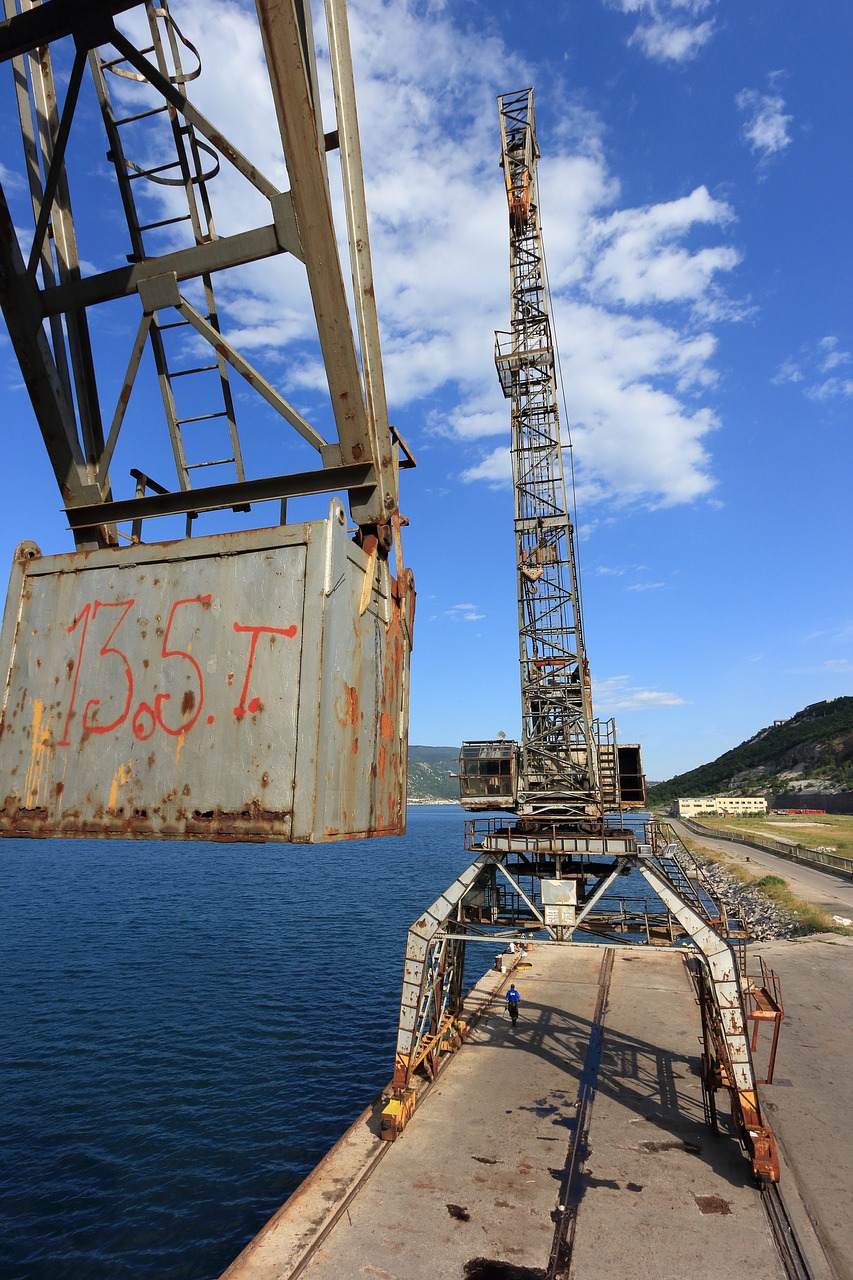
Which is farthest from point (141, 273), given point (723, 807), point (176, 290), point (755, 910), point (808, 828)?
point (723, 807)

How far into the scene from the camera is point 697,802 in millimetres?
130375

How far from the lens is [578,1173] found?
12.7m

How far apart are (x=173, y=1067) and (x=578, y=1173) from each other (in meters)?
14.6

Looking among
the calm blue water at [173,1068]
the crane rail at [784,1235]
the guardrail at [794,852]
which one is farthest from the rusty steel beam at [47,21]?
the guardrail at [794,852]

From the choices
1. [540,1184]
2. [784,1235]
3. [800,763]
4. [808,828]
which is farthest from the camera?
[800,763]

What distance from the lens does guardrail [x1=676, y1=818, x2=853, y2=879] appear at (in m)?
49.5

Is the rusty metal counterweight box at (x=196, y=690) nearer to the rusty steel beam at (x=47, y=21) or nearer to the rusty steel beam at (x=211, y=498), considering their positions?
the rusty steel beam at (x=211, y=498)

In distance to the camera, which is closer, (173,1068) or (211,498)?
(211,498)

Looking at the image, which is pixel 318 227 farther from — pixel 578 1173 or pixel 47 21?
pixel 578 1173

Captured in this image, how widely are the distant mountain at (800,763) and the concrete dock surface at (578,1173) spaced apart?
105820 mm

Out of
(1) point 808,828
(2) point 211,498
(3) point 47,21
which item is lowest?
(1) point 808,828

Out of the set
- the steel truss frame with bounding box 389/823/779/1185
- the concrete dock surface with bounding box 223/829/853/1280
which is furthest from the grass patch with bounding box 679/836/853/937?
the steel truss frame with bounding box 389/823/779/1185

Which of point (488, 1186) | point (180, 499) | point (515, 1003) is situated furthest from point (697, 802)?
point (180, 499)

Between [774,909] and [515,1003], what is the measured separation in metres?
28.5
